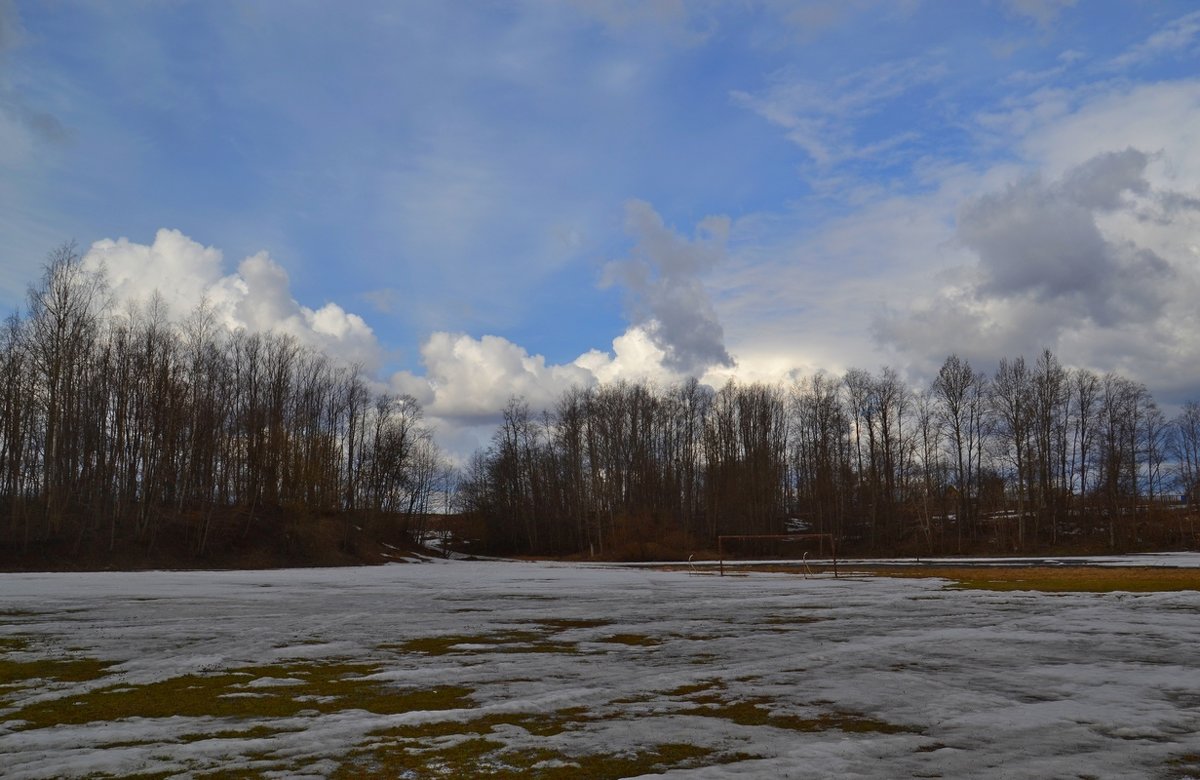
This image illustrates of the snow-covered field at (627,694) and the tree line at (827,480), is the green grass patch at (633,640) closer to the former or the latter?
the snow-covered field at (627,694)

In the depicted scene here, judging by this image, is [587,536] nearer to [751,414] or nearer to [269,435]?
[751,414]

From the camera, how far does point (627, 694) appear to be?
23.5 ft

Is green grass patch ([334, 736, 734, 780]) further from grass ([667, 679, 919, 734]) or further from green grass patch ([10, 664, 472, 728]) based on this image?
green grass patch ([10, 664, 472, 728])

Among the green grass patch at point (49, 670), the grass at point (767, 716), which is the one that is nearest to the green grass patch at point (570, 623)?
the grass at point (767, 716)

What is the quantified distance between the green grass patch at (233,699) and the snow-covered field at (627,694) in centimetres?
5

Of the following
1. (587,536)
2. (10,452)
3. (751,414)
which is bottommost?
(587,536)

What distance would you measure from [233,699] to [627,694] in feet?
11.6

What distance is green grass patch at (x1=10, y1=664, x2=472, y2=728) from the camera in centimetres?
639

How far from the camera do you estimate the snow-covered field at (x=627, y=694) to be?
4.98 m

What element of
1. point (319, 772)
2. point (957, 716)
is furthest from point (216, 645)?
point (957, 716)

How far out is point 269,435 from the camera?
58.4 metres

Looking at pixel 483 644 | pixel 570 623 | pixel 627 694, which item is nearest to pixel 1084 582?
pixel 570 623

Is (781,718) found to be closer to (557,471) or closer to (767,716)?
(767,716)

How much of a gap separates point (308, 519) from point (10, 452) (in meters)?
18.1
